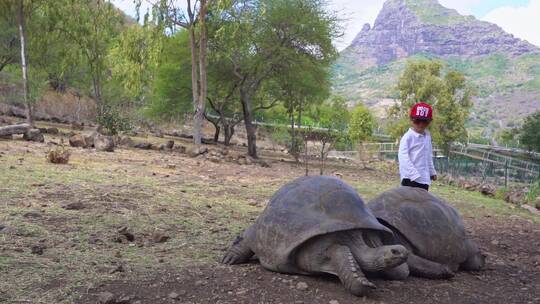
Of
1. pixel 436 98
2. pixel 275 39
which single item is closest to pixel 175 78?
pixel 275 39

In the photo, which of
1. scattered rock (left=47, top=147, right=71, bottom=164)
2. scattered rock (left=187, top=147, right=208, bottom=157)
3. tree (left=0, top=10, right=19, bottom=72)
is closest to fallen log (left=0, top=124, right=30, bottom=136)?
scattered rock (left=47, top=147, right=71, bottom=164)

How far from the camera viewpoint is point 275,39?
67.9ft

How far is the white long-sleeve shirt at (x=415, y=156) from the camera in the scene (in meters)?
5.59

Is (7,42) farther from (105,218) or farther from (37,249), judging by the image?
(37,249)

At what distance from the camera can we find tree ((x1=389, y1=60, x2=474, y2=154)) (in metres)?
38.8

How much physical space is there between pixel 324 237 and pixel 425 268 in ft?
3.40

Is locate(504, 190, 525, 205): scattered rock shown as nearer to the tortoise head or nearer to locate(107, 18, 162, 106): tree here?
the tortoise head

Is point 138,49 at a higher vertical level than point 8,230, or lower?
higher

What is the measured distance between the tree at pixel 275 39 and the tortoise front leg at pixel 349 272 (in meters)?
16.4

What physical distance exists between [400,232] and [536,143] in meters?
44.2

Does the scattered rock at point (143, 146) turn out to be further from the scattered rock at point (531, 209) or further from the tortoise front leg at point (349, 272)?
the tortoise front leg at point (349, 272)

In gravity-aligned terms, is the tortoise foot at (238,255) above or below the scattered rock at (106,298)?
above

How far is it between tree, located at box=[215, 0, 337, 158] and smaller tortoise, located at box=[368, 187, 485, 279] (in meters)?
15.4

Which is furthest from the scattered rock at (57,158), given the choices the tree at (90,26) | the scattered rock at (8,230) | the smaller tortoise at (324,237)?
the tree at (90,26)
